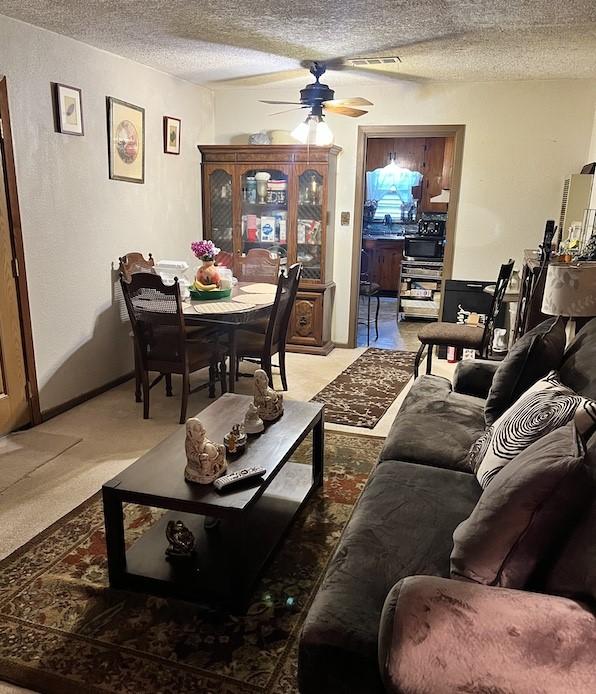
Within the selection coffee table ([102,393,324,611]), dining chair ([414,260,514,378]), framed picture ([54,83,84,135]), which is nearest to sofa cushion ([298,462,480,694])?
coffee table ([102,393,324,611])

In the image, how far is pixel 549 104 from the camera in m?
4.74

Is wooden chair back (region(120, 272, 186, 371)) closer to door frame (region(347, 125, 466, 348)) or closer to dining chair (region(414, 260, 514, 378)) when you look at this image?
dining chair (region(414, 260, 514, 378))

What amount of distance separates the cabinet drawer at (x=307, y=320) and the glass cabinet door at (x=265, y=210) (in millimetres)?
447

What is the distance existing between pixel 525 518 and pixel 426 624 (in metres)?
0.34

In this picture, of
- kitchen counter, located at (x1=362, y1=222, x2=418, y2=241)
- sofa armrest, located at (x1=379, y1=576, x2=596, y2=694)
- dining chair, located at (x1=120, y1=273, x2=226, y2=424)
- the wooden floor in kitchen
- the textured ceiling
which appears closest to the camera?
sofa armrest, located at (x1=379, y1=576, x2=596, y2=694)

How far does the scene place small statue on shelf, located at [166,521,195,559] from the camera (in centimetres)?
214

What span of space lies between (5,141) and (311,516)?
8.76 ft

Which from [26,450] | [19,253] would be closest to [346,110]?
[19,253]

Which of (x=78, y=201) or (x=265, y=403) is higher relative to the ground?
(x=78, y=201)

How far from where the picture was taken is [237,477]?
200 cm

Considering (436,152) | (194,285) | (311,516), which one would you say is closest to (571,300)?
(311,516)

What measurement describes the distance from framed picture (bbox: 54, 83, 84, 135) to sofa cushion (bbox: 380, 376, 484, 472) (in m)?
2.74

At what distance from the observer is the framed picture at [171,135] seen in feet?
15.7

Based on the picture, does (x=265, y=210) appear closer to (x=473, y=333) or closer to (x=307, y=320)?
(x=307, y=320)
